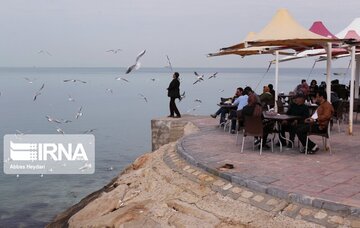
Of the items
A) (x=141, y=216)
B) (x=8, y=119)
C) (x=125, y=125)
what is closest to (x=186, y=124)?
(x=141, y=216)

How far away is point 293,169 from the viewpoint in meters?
7.46

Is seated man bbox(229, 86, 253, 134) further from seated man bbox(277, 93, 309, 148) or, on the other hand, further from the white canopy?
the white canopy

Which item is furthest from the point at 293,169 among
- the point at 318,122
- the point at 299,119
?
the point at 299,119

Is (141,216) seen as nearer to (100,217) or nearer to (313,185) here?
(100,217)

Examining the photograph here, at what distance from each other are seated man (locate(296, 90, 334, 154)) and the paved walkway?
276 mm

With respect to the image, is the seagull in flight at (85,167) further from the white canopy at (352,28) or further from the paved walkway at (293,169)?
the white canopy at (352,28)

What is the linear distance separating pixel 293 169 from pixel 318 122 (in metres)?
1.57

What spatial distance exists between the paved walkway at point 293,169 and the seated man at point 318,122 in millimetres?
276

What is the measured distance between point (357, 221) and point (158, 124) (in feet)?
31.6

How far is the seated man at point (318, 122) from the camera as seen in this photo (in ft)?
28.2

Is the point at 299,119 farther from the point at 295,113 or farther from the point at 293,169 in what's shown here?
the point at 293,169

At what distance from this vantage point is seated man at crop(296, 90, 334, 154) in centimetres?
859

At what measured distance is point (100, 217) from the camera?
7043 mm

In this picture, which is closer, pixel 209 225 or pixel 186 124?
pixel 209 225
